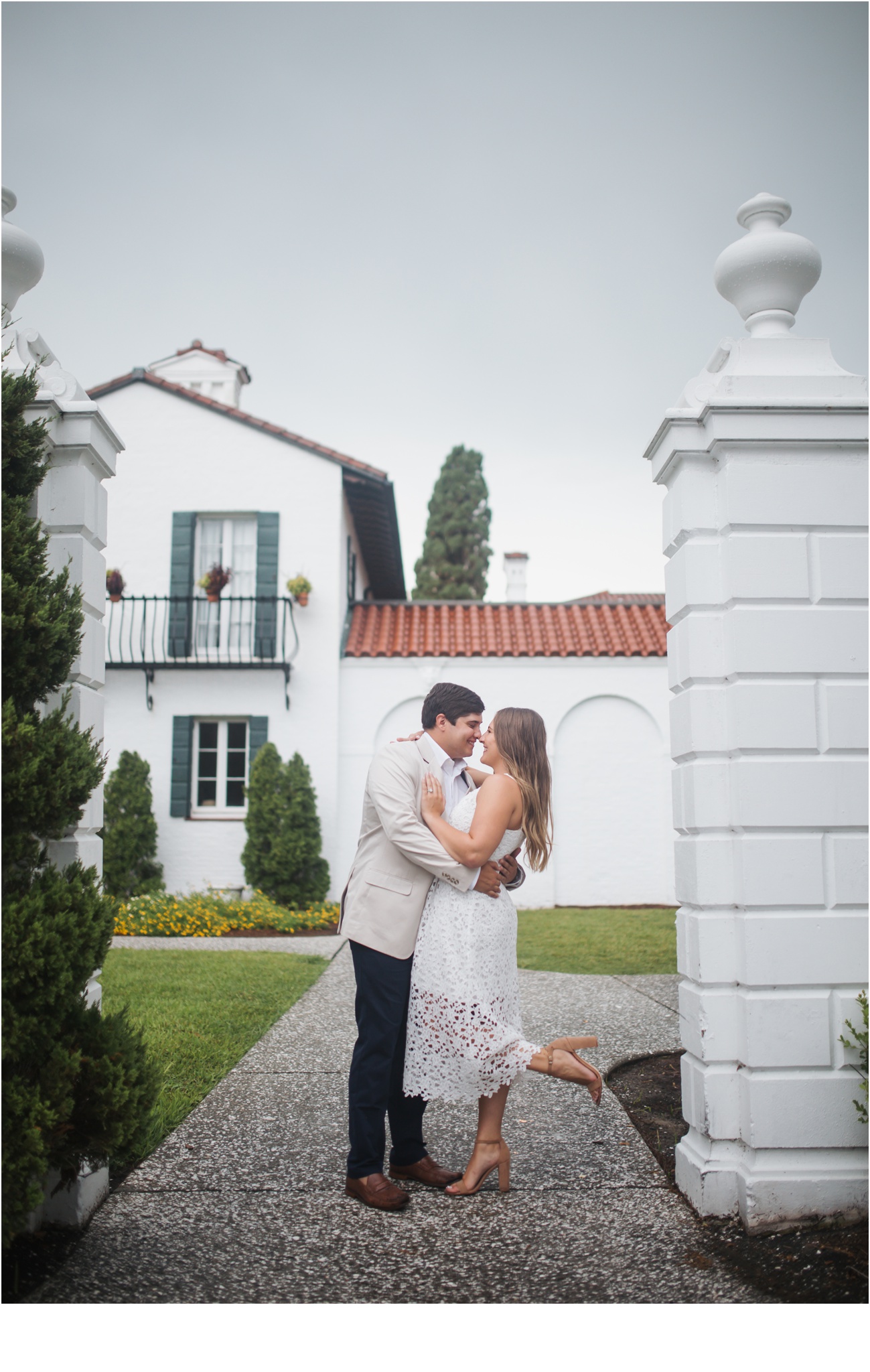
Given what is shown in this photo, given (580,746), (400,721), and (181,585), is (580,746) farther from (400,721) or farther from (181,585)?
(181,585)

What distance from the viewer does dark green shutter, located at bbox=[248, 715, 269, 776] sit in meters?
12.9

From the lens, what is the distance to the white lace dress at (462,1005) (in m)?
3.15

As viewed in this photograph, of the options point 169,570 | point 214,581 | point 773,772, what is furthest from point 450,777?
point 169,570

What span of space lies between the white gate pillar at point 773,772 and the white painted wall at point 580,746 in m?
9.88

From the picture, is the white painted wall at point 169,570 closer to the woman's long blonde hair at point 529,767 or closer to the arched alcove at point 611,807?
the arched alcove at point 611,807

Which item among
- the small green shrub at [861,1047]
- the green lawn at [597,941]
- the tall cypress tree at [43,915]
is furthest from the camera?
the green lawn at [597,941]

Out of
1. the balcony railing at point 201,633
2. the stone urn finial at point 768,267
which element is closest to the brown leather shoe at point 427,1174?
the stone urn finial at point 768,267

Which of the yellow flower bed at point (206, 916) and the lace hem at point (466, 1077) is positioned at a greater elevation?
the lace hem at point (466, 1077)

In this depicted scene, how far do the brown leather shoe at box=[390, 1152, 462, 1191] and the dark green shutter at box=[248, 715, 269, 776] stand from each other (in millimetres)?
9876

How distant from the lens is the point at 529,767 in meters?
3.41

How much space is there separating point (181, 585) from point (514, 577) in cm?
786

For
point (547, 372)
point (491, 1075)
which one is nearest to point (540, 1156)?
point (491, 1075)

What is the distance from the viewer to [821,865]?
2977mm

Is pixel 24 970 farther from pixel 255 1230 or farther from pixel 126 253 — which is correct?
pixel 126 253
